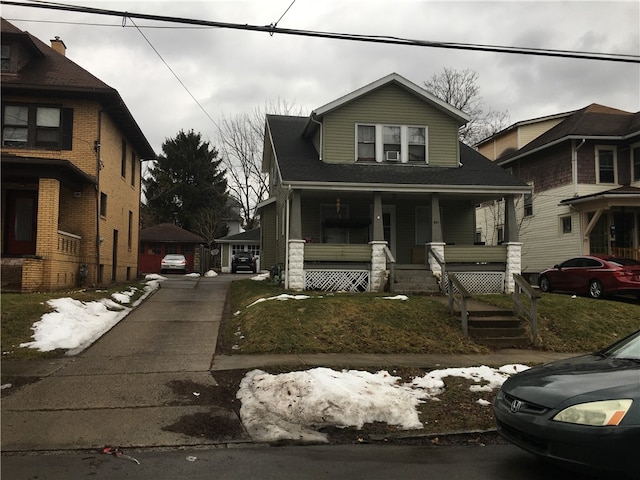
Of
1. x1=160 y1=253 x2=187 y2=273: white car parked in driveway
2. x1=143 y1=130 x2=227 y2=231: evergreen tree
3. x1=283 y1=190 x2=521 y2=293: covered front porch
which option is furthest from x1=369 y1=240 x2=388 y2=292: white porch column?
x1=143 y1=130 x2=227 y2=231: evergreen tree

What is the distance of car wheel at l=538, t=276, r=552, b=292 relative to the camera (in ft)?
60.1

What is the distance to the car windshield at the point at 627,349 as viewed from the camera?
189 inches

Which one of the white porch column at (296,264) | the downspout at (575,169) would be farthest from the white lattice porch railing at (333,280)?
the downspout at (575,169)

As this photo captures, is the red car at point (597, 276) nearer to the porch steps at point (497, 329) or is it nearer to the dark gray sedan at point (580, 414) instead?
the porch steps at point (497, 329)

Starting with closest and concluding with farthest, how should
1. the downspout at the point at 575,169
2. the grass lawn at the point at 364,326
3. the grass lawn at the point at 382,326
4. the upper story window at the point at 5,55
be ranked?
the grass lawn at the point at 364,326, the grass lawn at the point at 382,326, the upper story window at the point at 5,55, the downspout at the point at 575,169

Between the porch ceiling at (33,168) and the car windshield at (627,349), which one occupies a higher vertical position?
the porch ceiling at (33,168)

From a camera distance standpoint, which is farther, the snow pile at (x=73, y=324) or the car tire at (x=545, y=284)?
the car tire at (x=545, y=284)

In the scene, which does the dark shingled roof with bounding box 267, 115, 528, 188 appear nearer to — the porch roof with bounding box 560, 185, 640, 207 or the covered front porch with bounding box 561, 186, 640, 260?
the porch roof with bounding box 560, 185, 640, 207

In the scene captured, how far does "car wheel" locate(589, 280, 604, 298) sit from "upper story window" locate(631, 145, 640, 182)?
7500 mm

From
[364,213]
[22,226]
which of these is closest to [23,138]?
[22,226]

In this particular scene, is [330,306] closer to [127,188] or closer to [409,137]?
[409,137]

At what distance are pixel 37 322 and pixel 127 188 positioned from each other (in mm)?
13194

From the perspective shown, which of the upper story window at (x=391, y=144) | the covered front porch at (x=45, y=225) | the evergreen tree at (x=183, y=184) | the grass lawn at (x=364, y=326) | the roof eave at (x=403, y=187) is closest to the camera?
the grass lawn at (x=364, y=326)

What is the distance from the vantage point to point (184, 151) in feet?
168
